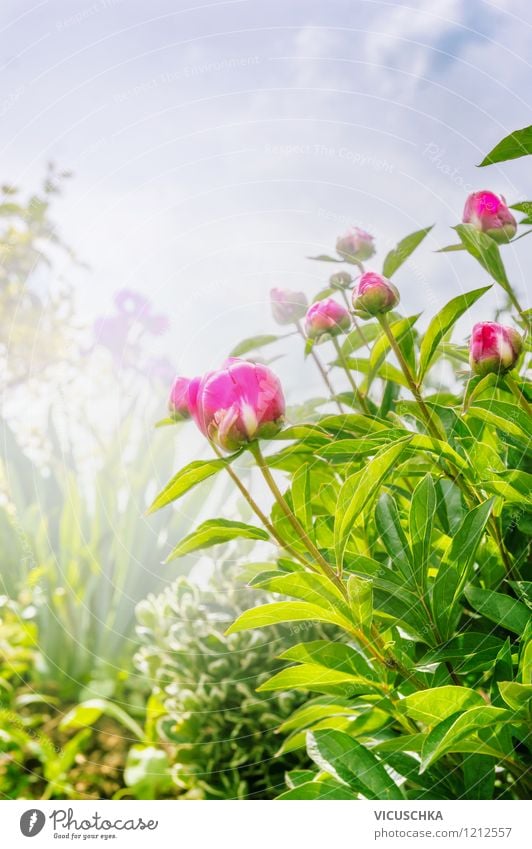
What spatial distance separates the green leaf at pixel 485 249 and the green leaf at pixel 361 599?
267 mm

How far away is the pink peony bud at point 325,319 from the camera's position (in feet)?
2.03

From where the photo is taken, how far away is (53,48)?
89 cm

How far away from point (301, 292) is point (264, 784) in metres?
0.70

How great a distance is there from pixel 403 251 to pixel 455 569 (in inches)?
11.3

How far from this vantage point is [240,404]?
1.55ft

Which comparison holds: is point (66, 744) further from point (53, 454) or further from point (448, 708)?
point (448, 708)

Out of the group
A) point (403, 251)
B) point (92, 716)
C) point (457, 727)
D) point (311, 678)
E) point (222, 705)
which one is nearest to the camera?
point (457, 727)

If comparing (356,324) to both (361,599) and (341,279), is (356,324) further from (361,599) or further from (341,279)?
(361,599)

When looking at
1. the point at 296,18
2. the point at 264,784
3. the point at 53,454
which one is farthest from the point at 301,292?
the point at 53,454

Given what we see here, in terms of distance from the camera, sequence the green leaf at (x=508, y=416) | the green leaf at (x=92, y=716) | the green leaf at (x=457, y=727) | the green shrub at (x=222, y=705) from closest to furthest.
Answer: the green leaf at (x=457, y=727) → the green leaf at (x=508, y=416) → the green shrub at (x=222, y=705) → the green leaf at (x=92, y=716)

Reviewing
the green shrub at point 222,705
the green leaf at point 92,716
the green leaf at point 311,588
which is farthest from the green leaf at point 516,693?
the green leaf at point 92,716

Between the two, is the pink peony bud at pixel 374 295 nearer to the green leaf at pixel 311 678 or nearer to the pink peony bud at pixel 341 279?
the pink peony bud at pixel 341 279

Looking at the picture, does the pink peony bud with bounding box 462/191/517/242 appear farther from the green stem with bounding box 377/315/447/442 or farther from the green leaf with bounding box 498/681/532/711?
the green leaf with bounding box 498/681/532/711
